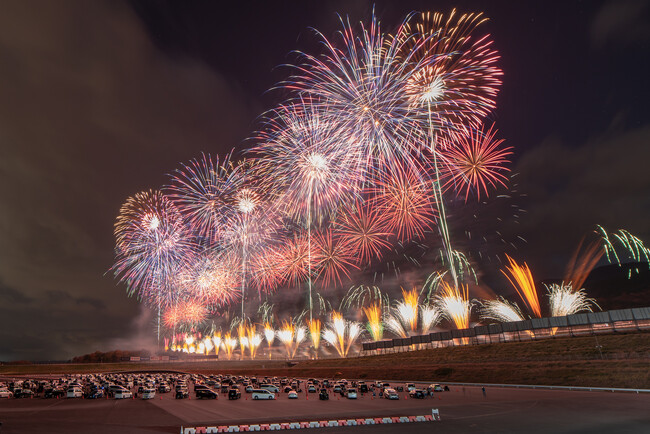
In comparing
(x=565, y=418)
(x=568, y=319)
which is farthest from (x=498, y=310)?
Result: (x=565, y=418)

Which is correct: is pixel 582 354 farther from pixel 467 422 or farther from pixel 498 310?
pixel 467 422

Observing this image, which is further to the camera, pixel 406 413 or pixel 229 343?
pixel 229 343

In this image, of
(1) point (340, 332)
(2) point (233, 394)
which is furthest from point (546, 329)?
(2) point (233, 394)

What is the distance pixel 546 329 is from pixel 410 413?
178 feet

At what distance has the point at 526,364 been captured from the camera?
56219mm

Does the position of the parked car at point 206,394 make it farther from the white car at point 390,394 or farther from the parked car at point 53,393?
Answer: the white car at point 390,394

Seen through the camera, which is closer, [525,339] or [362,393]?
[362,393]

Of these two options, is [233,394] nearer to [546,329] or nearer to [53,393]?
[53,393]

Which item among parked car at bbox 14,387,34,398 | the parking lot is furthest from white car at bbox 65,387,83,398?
the parking lot

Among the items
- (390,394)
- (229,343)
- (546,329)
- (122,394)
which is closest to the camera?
(390,394)

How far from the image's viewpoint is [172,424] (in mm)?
28078

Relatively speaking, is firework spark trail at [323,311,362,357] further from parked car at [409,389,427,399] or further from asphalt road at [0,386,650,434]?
asphalt road at [0,386,650,434]

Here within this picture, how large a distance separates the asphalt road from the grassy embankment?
6869 millimetres

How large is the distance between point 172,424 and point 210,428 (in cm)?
492
